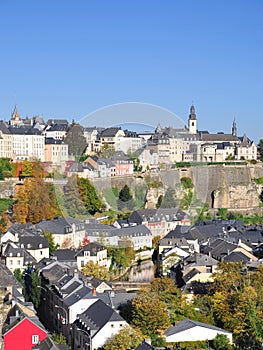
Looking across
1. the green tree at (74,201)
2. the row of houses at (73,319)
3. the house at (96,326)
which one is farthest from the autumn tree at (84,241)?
the house at (96,326)

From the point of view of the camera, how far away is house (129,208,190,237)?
2908 cm

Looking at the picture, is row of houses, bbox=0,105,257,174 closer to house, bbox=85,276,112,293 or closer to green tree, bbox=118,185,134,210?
green tree, bbox=118,185,134,210

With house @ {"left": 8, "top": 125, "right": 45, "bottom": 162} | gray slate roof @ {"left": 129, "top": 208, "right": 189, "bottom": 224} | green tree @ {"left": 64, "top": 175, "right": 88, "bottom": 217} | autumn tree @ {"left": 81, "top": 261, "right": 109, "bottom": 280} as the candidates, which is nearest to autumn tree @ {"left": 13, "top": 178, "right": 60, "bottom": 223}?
gray slate roof @ {"left": 129, "top": 208, "right": 189, "bottom": 224}

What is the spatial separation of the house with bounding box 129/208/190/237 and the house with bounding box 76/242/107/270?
417 cm

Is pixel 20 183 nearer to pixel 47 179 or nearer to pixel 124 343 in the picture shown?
pixel 47 179

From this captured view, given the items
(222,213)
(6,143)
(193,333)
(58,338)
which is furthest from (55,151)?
(193,333)

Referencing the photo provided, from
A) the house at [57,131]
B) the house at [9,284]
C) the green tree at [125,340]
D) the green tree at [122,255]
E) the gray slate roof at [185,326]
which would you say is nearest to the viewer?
the green tree at [125,340]

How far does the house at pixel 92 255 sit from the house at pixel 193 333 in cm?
825

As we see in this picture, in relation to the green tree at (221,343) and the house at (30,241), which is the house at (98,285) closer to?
the green tree at (221,343)

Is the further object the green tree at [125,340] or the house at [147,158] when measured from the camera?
the house at [147,158]

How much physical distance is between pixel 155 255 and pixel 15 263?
6636 millimetres

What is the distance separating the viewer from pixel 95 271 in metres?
21.8

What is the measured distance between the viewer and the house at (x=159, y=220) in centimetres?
2908

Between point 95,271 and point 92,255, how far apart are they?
2.18 metres
